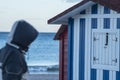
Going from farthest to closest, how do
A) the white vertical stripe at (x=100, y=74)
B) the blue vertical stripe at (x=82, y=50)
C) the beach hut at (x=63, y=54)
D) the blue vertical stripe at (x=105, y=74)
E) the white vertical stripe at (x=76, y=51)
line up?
the beach hut at (x=63, y=54) → the white vertical stripe at (x=76, y=51) → the blue vertical stripe at (x=82, y=50) → the white vertical stripe at (x=100, y=74) → the blue vertical stripe at (x=105, y=74)

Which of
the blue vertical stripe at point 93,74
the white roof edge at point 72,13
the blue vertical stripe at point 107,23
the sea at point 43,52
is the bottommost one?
the sea at point 43,52

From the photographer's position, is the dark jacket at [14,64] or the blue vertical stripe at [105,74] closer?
the dark jacket at [14,64]

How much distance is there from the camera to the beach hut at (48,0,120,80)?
8609 millimetres

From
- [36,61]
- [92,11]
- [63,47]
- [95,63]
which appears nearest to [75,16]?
[92,11]

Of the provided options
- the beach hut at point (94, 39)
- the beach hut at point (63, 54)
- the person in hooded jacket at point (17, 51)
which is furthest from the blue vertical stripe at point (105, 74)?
the person in hooded jacket at point (17, 51)

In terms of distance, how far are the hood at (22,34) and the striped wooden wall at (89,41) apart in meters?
5.02

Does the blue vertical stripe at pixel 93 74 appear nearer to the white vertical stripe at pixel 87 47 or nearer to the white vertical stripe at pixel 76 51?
the white vertical stripe at pixel 87 47

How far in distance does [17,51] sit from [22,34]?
16 centimetres

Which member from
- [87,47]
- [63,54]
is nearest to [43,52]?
[63,54]

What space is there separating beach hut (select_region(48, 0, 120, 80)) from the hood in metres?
4.54

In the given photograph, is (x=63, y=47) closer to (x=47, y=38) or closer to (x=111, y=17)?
(x=111, y=17)

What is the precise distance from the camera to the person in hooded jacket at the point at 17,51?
3.65 metres

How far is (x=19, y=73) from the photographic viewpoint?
11.9 feet

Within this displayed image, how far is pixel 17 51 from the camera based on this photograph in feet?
12.1
